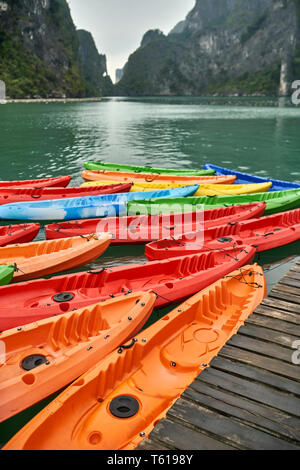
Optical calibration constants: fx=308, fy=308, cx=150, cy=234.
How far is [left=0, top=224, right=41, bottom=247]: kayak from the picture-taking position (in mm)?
10008

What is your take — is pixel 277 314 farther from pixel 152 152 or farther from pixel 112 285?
pixel 152 152

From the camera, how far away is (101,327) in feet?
20.3

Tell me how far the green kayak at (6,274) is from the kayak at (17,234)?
8.06 feet

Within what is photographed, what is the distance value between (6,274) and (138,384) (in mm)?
4547

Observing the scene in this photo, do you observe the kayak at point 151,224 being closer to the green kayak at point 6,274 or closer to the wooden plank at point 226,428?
the green kayak at point 6,274

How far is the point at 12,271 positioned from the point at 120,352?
163 inches

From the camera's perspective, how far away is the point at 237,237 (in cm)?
1012

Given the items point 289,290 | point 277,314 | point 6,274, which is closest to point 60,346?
point 6,274

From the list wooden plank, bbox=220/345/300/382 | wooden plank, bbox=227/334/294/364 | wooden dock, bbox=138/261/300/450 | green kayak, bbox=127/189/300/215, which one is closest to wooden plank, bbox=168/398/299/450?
wooden dock, bbox=138/261/300/450

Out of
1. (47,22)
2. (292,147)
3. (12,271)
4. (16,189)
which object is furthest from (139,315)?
(47,22)

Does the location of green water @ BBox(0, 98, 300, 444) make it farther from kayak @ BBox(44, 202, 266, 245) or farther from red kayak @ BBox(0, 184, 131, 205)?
red kayak @ BBox(0, 184, 131, 205)

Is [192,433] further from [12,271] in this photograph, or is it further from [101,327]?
[12,271]

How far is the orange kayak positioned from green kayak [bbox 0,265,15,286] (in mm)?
9613

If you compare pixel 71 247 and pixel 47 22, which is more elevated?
pixel 47 22
